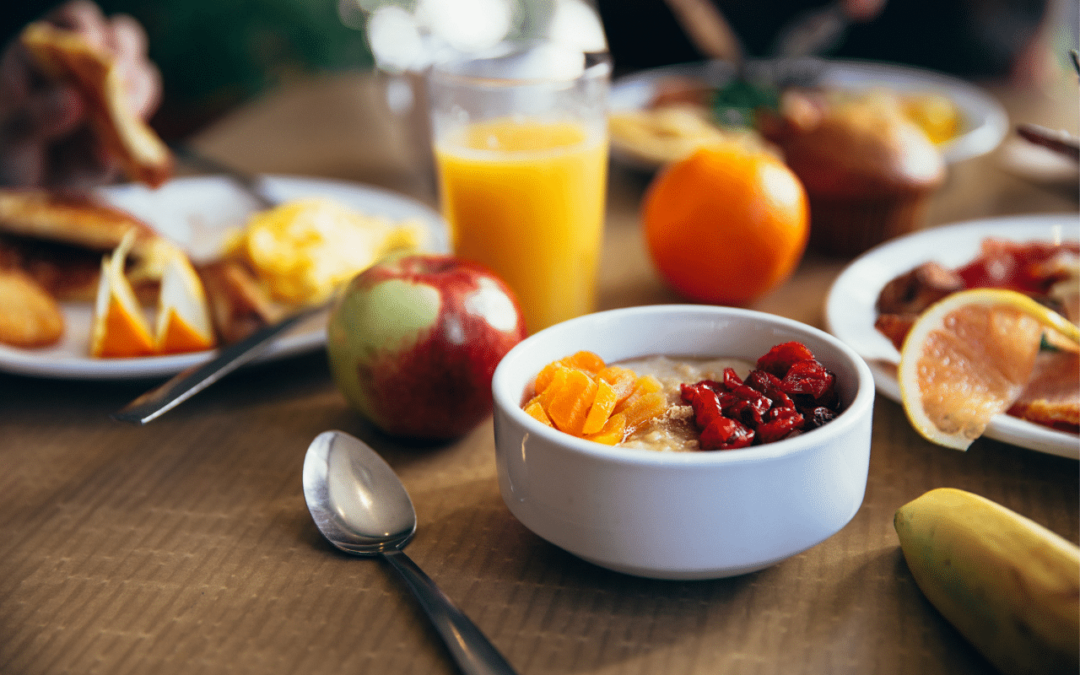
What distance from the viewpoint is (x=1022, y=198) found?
5.53ft

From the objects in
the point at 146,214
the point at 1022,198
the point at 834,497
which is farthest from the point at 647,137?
the point at 834,497

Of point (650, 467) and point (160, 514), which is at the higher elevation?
point (650, 467)

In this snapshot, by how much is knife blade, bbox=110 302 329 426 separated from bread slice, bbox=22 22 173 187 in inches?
21.8

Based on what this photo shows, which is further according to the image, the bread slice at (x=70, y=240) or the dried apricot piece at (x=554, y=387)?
the bread slice at (x=70, y=240)

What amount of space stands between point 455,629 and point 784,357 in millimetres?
391

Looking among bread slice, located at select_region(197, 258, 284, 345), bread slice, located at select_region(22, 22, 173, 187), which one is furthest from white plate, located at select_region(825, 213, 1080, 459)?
bread slice, located at select_region(22, 22, 173, 187)

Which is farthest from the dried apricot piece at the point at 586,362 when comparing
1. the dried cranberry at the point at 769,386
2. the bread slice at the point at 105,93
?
the bread slice at the point at 105,93

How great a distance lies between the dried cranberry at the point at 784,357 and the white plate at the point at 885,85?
3.71ft

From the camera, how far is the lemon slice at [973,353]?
0.84m

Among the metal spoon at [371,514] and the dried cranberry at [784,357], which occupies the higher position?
the dried cranberry at [784,357]

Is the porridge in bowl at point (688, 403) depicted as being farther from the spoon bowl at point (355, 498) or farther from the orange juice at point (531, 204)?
the orange juice at point (531, 204)

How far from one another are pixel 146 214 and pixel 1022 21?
12.0ft

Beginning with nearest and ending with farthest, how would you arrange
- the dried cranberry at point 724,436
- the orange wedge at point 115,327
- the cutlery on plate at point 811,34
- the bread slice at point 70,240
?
the dried cranberry at point 724,436 < the orange wedge at point 115,327 < the bread slice at point 70,240 < the cutlery on plate at point 811,34

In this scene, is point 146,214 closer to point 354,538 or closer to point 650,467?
point 354,538
